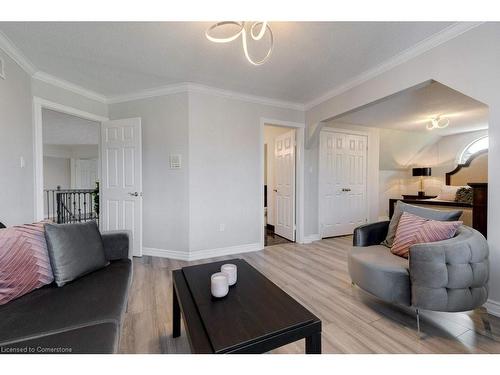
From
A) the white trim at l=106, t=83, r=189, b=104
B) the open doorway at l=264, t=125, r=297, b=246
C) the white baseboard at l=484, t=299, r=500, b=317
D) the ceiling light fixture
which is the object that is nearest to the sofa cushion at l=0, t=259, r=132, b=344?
the white trim at l=106, t=83, r=189, b=104

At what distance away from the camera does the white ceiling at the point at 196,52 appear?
1833 millimetres

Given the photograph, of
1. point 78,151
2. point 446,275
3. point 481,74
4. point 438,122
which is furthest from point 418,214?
point 78,151

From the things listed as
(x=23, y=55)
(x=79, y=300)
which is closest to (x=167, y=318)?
(x=79, y=300)

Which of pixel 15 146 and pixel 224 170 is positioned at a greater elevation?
pixel 15 146

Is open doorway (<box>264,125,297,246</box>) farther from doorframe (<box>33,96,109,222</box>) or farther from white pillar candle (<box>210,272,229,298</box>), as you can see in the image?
doorframe (<box>33,96,109,222</box>)

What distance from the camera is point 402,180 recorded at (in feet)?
18.8

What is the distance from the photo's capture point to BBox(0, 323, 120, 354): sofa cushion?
2.81 feet

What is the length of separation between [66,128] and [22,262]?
5206 millimetres

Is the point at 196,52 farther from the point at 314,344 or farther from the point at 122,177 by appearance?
the point at 314,344

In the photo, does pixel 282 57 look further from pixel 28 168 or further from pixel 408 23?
pixel 28 168

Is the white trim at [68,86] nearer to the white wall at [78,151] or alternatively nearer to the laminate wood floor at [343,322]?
the laminate wood floor at [343,322]

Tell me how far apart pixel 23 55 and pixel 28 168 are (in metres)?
1.10

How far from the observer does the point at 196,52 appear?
2.20m

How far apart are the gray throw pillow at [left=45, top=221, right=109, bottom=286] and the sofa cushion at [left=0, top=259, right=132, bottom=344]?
7cm
